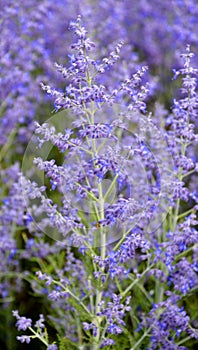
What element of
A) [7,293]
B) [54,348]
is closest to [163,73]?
[7,293]

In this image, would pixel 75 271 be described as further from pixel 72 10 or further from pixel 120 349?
pixel 72 10

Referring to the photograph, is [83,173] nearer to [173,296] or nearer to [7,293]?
[173,296]

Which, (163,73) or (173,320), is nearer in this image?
(173,320)

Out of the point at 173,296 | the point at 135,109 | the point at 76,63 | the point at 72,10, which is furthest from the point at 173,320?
the point at 72,10

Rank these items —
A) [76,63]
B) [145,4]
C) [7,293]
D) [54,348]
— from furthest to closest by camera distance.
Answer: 1. [145,4]
2. [7,293]
3. [54,348]
4. [76,63]

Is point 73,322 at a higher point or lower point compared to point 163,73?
lower

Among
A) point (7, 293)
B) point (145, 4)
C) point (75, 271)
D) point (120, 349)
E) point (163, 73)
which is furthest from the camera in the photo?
point (145, 4)

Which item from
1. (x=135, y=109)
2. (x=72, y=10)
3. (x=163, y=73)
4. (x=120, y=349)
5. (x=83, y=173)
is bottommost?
(x=120, y=349)
